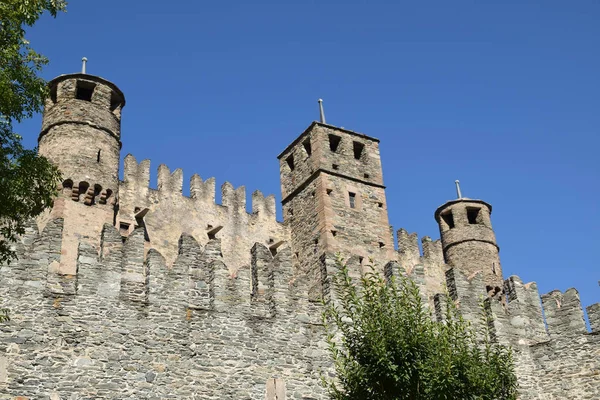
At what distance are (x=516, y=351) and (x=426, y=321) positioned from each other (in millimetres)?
4811

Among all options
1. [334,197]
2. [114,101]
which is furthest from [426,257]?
[114,101]

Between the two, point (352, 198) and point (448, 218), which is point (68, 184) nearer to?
point (352, 198)

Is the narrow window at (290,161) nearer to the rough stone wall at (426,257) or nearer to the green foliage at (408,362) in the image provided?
the rough stone wall at (426,257)

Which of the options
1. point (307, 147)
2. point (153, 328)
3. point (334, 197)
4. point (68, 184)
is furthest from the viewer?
point (307, 147)

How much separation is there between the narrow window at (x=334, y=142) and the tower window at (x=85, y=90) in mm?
8564

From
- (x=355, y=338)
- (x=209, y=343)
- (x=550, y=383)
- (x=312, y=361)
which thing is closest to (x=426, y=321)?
(x=355, y=338)

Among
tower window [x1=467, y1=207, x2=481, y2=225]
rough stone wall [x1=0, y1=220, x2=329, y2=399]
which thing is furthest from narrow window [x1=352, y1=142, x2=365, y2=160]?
rough stone wall [x1=0, y1=220, x2=329, y2=399]

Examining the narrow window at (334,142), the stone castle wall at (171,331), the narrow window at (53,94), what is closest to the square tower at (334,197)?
the narrow window at (334,142)

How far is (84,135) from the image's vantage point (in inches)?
931

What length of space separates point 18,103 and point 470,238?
82.9 feet

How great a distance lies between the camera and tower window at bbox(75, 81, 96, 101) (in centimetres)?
2431

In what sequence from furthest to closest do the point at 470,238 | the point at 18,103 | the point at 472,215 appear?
1. the point at 472,215
2. the point at 470,238
3. the point at 18,103

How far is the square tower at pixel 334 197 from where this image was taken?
26375 millimetres

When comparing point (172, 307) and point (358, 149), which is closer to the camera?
point (172, 307)
